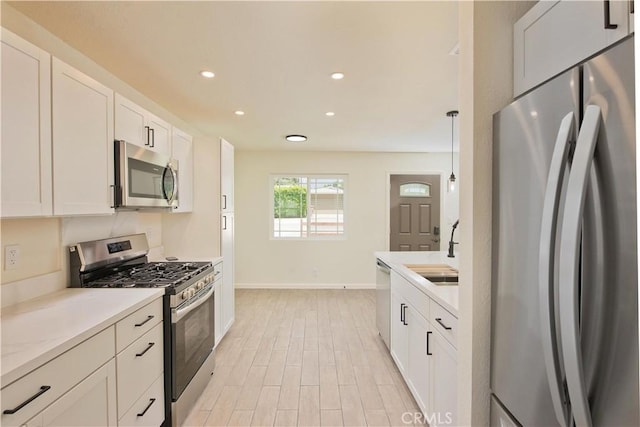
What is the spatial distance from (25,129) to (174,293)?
1153 millimetres

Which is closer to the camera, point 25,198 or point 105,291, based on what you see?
point 25,198

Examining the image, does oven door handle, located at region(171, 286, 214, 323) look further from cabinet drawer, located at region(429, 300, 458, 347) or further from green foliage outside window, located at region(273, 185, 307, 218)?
green foliage outside window, located at region(273, 185, 307, 218)

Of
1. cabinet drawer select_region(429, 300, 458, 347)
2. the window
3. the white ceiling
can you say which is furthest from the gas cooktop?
the window

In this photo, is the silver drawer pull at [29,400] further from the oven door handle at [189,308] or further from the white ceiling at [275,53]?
the white ceiling at [275,53]

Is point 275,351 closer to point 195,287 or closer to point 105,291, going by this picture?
point 195,287

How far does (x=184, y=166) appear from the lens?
9.96ft

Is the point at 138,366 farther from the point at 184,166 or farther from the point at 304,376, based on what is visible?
the point at 184,166

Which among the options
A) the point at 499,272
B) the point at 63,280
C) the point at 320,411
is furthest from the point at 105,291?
the point at 499,272

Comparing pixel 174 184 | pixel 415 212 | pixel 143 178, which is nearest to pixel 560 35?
pixel 143 178

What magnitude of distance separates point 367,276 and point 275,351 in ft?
9.55

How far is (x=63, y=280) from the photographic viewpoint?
2.00 meters

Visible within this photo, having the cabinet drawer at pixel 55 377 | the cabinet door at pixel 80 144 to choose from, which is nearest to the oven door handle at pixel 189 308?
the cabinet drawer at pixel 55 377

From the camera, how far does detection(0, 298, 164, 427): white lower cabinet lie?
3.52 feet

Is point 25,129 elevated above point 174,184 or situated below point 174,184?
above
